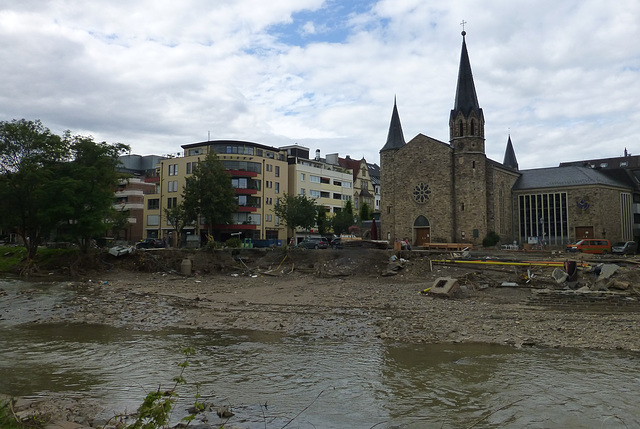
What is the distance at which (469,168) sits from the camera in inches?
2025

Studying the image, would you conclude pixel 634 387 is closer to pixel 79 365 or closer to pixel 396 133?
pixel 79 365

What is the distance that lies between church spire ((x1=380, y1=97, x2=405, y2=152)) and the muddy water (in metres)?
45.7

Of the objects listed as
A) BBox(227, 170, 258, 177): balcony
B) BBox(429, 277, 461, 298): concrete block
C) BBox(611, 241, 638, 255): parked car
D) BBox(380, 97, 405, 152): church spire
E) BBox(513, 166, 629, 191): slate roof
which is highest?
BBox(380, 97, 405, 152): church spire

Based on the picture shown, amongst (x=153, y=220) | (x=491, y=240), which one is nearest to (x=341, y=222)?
(x=491, y=240)

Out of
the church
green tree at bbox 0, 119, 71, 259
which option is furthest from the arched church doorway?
green tree at bbox 0, 119, 71, 259

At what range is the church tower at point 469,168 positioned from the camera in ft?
166

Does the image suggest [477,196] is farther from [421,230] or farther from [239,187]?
[239,187]

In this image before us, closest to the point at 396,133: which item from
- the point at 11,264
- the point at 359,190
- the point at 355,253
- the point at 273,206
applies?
the point at 273,206

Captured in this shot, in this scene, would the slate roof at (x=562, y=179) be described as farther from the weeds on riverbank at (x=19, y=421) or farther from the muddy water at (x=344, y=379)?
the weeds on riverbank at (x=19, y=421)

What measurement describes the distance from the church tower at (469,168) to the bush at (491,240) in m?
0.54

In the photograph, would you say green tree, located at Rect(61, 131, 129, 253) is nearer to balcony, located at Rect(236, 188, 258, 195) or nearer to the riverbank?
the riverbank

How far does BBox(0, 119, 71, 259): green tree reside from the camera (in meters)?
39.5

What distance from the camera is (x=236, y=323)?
18.1m

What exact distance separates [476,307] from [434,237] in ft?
108
